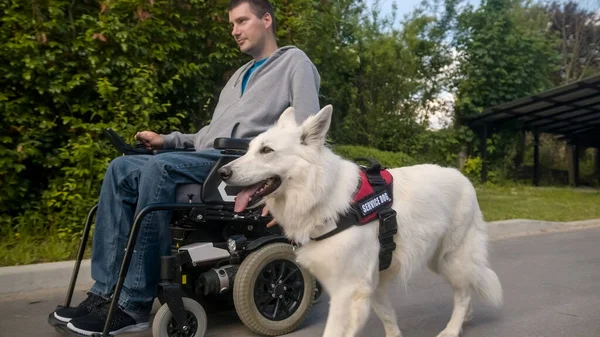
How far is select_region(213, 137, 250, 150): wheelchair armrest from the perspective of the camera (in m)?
3.14

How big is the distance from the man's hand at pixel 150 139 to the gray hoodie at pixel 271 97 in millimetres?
366

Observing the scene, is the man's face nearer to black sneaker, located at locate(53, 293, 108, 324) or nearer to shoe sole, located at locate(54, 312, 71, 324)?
black sneaker, located at locate(53, 293, 108, 324)

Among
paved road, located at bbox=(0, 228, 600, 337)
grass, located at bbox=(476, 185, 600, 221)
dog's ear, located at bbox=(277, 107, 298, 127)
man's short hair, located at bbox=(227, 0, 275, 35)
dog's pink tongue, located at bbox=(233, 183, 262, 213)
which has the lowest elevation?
paved road, located at bbox=(0, 228, 600, 337)

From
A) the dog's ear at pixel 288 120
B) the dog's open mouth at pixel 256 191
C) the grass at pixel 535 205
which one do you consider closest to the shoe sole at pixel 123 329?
the dog's open mouth at pixel 256 191

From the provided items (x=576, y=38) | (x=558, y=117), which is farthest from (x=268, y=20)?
(x=576, y=38)

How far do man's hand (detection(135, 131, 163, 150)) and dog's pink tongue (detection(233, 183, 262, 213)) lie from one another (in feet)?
4.26

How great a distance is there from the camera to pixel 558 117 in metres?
17.5

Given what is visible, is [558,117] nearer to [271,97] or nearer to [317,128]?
[271,97]

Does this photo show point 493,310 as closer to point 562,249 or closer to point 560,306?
point 560,306

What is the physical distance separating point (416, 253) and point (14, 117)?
4579mm

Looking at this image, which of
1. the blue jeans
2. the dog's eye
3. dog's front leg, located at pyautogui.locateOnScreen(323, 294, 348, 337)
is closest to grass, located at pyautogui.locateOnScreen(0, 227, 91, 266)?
the blue jeans

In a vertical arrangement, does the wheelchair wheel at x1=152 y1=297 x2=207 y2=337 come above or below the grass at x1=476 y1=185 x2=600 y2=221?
above

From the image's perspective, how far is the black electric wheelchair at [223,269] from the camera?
3.18 m

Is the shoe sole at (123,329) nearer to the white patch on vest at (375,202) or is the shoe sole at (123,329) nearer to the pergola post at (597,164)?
the white patch on vest at (375,202)
